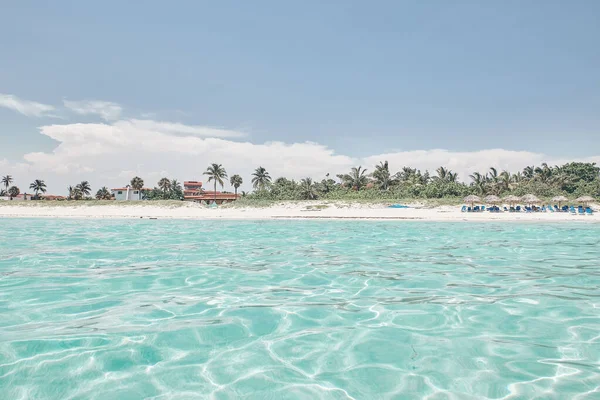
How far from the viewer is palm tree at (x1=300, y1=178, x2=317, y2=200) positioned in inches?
1925

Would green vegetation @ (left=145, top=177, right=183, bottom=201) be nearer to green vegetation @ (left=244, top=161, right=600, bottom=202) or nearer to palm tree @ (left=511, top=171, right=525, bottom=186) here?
green vegetation @ (left=244, top=161, right=600, bottom=202)

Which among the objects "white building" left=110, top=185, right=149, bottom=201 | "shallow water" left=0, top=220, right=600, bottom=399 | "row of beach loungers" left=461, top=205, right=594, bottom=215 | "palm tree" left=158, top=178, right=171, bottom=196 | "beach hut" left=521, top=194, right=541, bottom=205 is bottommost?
"shallow water" left=0, top=220, right=600, bottom=399

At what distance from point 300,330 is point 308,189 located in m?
45.3

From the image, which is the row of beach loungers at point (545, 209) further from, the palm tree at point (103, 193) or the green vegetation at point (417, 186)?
the palm tree at point (103, 193)

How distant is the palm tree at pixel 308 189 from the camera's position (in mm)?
48906

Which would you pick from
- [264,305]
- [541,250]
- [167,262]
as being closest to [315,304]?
[264,305]

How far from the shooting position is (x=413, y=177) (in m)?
52.9

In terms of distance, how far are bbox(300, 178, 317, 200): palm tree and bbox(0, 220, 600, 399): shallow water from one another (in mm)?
39941

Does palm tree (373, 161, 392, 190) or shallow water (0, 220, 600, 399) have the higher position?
palm tree (373, 161, 392, 190)

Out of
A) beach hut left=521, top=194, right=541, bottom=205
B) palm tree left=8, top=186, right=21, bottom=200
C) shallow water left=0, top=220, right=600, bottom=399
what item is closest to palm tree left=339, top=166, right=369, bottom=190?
beach hut left=521, top=194, right=541, bottom=205

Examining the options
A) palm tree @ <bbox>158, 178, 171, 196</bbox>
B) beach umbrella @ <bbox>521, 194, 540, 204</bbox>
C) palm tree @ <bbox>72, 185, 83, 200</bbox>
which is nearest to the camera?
beach umbrella @ <bbox>521, 194, 540, 204</bbox>

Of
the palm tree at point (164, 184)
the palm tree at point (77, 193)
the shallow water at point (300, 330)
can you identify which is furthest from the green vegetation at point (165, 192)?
the shallow water at point (300, 330)

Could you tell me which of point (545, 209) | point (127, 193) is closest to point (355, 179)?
point (545, 209)

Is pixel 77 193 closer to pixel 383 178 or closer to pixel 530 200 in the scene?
pixel 383 178
